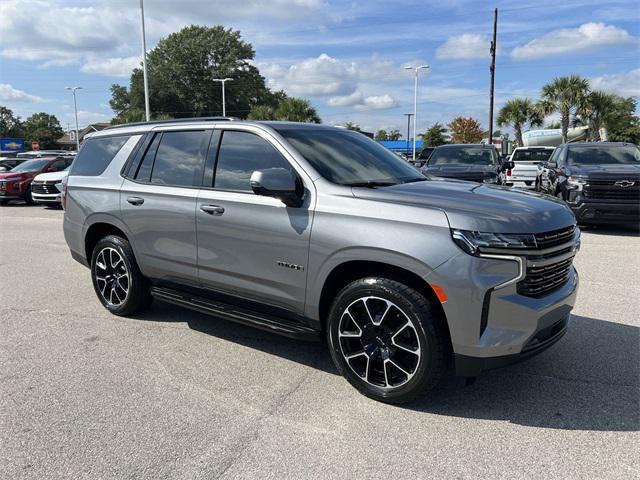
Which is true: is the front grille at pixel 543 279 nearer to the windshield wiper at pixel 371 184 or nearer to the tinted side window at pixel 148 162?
the windshield wiper at pixel 371 184

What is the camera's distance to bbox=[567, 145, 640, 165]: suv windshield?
36.3 ft

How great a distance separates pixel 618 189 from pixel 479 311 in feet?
27.0

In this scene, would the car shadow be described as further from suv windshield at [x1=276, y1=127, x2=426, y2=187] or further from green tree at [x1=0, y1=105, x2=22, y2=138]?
green tree at [x1=0, y1=105, x2=22, y2=138]

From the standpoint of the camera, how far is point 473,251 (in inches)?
120

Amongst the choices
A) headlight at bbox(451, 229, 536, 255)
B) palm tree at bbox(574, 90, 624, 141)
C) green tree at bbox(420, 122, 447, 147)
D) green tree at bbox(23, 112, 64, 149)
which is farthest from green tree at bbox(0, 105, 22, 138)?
headlight at bbox(451, 229, 536, 255)

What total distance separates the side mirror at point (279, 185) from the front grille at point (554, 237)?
5.19 ft

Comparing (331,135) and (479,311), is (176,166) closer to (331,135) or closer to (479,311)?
(331,135)

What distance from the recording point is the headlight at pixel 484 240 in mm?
3043

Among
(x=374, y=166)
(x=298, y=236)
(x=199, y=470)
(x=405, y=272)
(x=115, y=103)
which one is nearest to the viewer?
(x=199, y=470)

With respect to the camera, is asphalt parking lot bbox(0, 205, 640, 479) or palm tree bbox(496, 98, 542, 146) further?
palm tree bbox(496, 98, 542, 146)

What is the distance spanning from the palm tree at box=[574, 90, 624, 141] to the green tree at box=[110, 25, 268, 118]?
153 feet

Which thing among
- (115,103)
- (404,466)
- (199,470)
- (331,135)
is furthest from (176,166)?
(115,103)

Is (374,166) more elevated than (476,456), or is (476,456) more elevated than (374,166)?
(374,166)

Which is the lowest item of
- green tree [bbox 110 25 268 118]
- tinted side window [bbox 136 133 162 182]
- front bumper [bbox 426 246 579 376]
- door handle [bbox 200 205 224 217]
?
front bumper [bbox 426 246 579 376]
